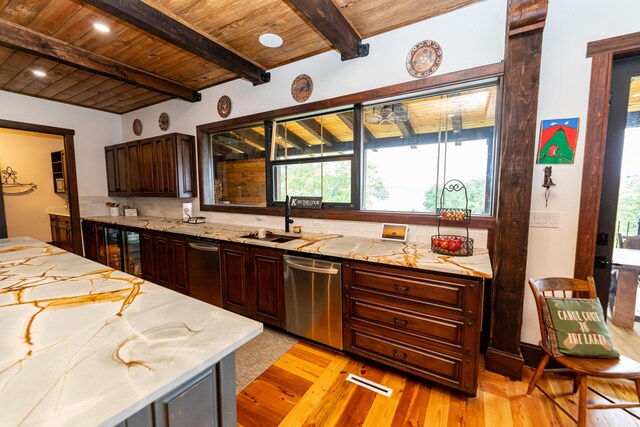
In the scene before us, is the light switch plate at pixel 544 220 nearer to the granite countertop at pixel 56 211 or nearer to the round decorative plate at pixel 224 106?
the round decorative plate at pixel 224 106

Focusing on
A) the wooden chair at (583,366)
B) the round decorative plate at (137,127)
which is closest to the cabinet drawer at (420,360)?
the wooden chair at (583,366)

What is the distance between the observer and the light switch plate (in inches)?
75.9

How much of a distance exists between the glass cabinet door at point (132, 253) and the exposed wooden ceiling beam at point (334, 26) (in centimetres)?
353

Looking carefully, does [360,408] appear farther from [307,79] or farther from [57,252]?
[307,79]

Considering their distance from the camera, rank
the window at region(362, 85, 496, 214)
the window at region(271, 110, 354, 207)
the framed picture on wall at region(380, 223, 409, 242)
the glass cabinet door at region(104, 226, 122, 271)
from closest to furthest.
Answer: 1. the window at region(362, 85, 496, 214)
2. the framed picture on wall at region(380, 223, 409, 242)
3. the window at region(271, 110, 354, 207)
4. the glass cabinet door at region(104, 226, 122, 271)

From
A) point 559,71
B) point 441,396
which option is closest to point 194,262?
A: point 441,396

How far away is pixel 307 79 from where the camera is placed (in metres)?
2.84

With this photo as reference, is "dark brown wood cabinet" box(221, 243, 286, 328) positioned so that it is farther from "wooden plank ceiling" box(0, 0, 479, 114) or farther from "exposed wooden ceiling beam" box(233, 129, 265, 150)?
"wooden plank ceiling" box(0, 0, 479, 114)

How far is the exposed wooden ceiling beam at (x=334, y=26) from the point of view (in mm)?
1836

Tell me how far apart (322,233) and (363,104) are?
136cm

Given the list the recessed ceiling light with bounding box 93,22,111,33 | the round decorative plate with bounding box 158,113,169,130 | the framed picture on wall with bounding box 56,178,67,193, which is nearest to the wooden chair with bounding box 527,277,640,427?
the recessed ceiling light with bounding box 93,22,111,33

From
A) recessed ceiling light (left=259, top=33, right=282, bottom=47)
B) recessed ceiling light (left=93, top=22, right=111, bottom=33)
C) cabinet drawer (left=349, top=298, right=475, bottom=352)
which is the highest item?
recessed ceiling light (left=93, top=22, right=111, bottom=33)

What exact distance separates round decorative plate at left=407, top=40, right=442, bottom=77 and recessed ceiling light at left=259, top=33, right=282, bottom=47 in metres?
1.19

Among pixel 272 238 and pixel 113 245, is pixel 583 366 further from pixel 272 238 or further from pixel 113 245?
pixel 113 245
